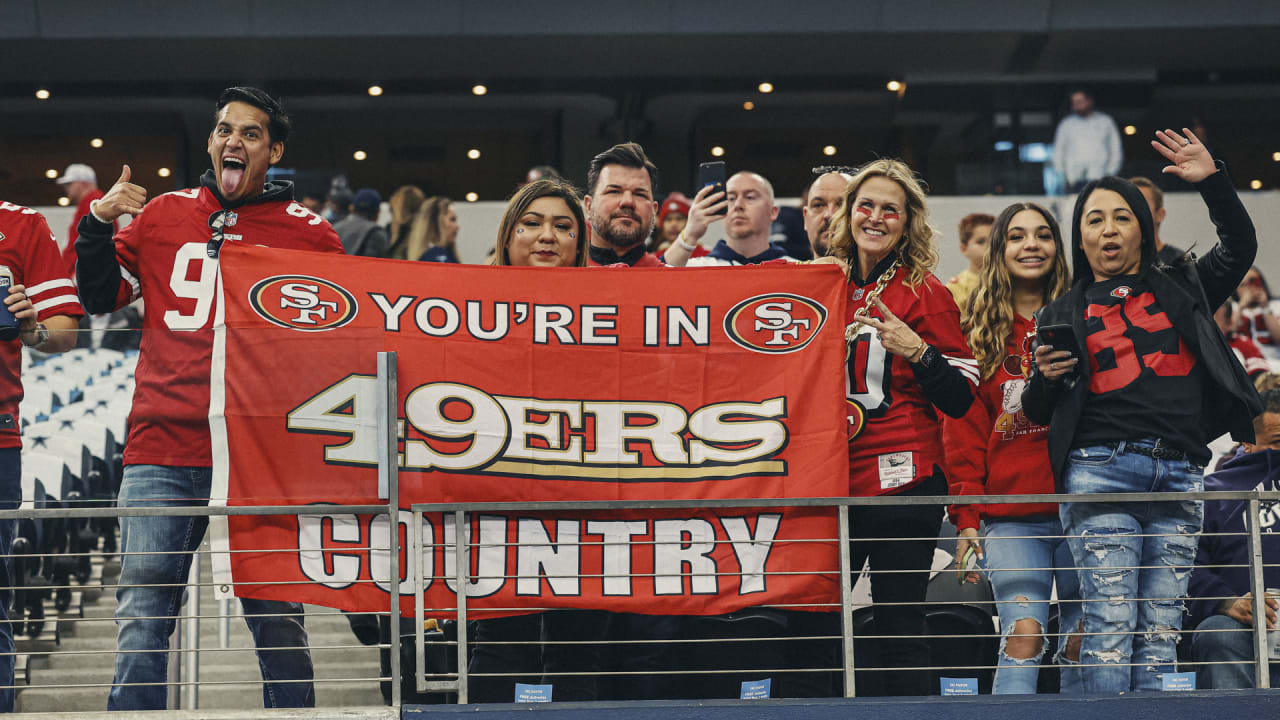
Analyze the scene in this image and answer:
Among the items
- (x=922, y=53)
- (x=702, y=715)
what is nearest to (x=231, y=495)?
(x=702, y=715)

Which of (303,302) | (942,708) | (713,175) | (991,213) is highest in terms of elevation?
(991,213)

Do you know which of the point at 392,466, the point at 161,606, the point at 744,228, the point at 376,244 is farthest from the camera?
the point at 376,244

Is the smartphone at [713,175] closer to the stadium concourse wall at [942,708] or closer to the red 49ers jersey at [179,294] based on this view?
the red 49ers jersey at [179,294]

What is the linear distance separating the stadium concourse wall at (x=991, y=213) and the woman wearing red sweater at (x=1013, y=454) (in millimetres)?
8429

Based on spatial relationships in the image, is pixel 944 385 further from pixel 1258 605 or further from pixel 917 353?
pixel 1258 605

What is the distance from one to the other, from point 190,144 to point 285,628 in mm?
14520

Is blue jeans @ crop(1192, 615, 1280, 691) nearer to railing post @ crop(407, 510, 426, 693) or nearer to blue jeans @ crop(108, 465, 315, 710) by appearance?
railing post @ crop(407, 510, 426, 693)

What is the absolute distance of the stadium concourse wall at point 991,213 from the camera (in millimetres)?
13555

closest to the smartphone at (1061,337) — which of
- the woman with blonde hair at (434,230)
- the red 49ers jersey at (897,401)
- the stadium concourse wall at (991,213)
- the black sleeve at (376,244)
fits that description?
the red 49ers jersey at (897,401)

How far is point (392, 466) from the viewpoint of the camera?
3.67 m

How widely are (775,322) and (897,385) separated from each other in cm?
46

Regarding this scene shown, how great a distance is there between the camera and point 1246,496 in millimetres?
3805

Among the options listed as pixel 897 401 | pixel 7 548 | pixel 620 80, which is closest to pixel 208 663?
pixel 7 548

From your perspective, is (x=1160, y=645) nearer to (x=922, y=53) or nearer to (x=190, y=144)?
(x=922, y=53)
